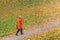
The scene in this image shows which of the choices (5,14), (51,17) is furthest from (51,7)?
(5,14)

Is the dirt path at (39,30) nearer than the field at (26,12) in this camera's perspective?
Yes

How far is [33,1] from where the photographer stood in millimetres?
27062

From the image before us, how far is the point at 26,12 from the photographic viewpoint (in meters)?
23.9

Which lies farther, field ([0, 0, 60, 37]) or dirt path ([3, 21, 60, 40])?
field ([0, 0, 60, 37])

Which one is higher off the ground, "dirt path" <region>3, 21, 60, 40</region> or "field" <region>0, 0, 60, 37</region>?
"dirt path" <region>3, 21, 60, 40</region>

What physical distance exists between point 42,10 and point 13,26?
16.2ft

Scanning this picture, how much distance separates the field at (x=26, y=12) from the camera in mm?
20797

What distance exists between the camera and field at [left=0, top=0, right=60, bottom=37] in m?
20.8

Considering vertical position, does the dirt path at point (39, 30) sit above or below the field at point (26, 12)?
above

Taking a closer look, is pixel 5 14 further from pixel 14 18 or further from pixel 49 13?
pixel 49 13

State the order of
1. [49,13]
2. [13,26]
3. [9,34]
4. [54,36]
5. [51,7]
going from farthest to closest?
[51,7] < [49,13] < [13,26] < [9,34] < [54,36]

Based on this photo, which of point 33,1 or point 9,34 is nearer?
point 9,34

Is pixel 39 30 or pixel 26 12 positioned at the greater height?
pixel 39 30

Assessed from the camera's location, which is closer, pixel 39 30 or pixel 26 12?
pixel 39 30
